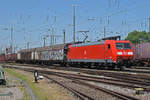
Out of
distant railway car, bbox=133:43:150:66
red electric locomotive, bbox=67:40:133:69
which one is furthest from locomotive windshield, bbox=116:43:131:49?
distant railway car, bbox=133:43:150:66

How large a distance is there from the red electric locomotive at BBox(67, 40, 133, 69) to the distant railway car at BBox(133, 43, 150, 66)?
23.6 feet

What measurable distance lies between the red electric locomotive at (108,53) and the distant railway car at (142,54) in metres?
7.20

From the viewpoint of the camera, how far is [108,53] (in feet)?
84.0

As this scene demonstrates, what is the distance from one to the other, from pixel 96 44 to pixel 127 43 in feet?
11.6

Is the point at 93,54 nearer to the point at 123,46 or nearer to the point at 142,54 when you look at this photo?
the point at 123,46

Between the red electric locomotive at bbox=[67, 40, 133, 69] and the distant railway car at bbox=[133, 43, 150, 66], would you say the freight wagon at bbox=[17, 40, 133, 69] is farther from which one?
the distant railway car at bbox=[133, 43, 150, 66]

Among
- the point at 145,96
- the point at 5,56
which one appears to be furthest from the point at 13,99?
the point at 5,56

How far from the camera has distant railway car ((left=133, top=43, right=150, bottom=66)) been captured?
3270 cm

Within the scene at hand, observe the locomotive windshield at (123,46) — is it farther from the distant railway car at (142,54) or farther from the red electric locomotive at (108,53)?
the distant railway car at (142,54)

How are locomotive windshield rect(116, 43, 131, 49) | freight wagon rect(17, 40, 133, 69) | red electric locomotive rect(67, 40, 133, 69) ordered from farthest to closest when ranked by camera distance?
locomotive windshield rect(116, 43, 131, 49), freight wagon rect(17, 40, 133, 69), red electric locomotive rect(67, 40, 133, 69)

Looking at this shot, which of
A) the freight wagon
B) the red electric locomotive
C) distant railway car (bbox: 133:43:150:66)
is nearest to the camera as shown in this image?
the red electric locomotive

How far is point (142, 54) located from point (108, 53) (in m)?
9.92

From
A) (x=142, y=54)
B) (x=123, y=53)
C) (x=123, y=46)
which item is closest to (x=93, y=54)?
(x=123, y=46)

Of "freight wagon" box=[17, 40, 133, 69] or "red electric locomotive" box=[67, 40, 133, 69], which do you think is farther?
"freight wagon" box=[17, 40, 133, 69]
